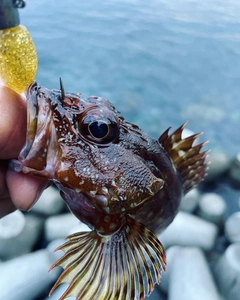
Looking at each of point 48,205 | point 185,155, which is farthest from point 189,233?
point 185,155

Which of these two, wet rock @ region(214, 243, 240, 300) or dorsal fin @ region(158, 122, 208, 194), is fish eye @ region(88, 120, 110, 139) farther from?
wet rock @ region(214, 243, 240, 300)

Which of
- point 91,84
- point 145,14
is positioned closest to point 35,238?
point 91,84

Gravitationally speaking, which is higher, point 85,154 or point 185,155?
point 85,154

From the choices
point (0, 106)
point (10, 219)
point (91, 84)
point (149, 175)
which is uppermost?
point (0, 106)

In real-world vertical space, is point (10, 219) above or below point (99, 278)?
below

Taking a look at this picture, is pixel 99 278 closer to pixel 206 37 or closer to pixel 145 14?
pixel 206 37

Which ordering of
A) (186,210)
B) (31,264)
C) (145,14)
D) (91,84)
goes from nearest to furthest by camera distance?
(31,264), (186,210), (91,84), (145,14)

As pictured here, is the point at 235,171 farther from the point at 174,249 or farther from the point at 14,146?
the point at 14,146
